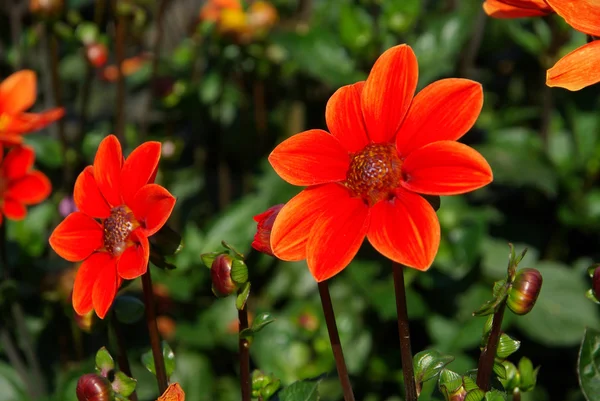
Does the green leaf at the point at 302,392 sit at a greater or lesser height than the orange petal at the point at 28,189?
greater

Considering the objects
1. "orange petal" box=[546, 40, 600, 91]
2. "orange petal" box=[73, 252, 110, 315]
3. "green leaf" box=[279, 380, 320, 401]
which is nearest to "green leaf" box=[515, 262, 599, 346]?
"green leaf" box=[279, 380, 320, 401]

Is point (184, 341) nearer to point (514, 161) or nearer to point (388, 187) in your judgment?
point (514, 161)

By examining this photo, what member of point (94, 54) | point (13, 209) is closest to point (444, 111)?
point (13, 209)

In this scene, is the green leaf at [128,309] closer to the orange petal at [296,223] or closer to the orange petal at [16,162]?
the orange petal at [296,223]

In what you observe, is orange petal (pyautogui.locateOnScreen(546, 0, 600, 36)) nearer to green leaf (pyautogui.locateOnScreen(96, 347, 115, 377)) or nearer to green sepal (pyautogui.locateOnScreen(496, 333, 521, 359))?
green sepal (pyautogui.locateOnScreen(496, 333, 521, 359))

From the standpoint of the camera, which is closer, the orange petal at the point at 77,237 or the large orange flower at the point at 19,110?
the orange petal at the point at 77,237

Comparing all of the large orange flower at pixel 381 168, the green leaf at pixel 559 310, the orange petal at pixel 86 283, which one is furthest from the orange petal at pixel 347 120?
the green leaf at pixel 559 310

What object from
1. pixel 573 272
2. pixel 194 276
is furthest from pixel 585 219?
pixel 194 276
